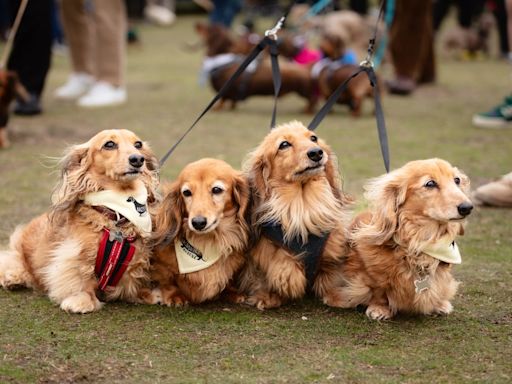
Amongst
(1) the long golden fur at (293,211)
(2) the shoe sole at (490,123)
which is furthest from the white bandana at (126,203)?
(2) the shoe sole at (490,123)

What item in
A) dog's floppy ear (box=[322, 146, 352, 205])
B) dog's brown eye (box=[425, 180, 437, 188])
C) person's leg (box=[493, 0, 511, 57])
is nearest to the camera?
dog's brown eye (box=[425, 180, 437, 188])

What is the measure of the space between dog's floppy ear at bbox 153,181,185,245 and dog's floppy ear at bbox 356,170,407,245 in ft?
2.50

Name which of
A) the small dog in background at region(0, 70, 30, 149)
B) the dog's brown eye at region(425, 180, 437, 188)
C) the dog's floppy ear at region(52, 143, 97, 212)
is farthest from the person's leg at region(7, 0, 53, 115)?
the dog's brown eye at region(425, 180, 437, 188)

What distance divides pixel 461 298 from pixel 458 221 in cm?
54

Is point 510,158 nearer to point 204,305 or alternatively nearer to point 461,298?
point 461,298

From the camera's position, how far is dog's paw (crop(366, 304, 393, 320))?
3256mm

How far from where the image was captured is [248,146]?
662cm

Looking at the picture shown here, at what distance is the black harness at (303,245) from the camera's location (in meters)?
3.31

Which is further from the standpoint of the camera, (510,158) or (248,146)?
(248,146)

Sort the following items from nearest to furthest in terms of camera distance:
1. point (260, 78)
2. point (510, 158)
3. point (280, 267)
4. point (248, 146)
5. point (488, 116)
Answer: point (280, 267)
point (510, 158)
point (248, 146)
point (488, 116)
point (260, 78)

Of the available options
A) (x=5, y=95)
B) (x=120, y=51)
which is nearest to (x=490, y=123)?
(x=120, y=51)

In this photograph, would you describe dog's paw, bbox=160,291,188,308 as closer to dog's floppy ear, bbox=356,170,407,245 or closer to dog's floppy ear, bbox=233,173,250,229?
dog's floppy ear, bbox=233,173,250,229

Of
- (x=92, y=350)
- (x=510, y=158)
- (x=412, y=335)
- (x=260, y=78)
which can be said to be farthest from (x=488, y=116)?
(x=92, y=350)

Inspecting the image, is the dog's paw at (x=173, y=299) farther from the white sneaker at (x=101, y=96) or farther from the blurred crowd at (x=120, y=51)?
the white sneaker at (x=101, y=96)
